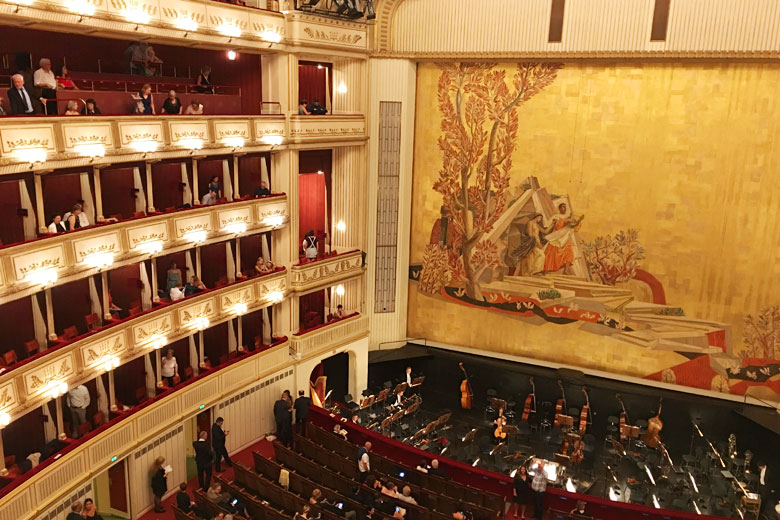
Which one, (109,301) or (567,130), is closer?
(109,301)

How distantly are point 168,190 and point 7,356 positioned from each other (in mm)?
6239

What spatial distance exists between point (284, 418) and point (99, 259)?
6263 millimetres

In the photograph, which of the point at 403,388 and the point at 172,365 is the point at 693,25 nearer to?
the point at 403,388

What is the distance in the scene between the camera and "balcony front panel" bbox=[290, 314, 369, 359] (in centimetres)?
1927

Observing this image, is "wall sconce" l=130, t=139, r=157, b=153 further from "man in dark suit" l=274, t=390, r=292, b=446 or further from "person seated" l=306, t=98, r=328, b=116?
"man in dark suit" l=274, t=390, r=292, b=446

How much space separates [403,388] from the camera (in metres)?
20.5

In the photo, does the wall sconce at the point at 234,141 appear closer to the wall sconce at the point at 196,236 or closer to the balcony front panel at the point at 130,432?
the wall sconce at the point at 196,236

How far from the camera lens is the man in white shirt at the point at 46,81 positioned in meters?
13.2

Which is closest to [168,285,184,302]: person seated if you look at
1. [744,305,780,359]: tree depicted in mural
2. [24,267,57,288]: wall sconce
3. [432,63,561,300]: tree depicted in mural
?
[24,267,57,288]: wall sconce

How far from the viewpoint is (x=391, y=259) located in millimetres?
22109

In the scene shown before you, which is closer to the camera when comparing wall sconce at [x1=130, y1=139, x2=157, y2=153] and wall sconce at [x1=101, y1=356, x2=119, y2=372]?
wall sconce at [x1=101, y1=356, x2=119, y2=372]

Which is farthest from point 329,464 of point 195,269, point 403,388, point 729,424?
point 729,424

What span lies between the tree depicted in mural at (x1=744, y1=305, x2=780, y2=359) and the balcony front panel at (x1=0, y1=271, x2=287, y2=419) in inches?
501

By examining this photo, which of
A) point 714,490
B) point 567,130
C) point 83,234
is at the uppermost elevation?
point 567,130
